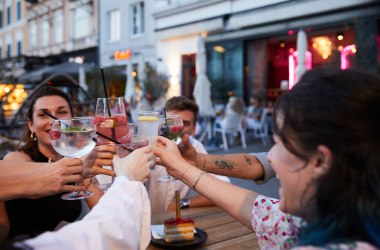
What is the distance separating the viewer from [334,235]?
97 centimetres

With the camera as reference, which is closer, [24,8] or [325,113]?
[325,113]

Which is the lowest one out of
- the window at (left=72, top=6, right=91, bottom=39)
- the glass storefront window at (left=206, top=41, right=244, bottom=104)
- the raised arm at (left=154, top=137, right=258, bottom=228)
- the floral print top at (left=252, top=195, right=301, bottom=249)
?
the floral print top at (left=252, top=195, right=301, bottom=249)

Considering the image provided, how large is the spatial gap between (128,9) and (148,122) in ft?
58.6

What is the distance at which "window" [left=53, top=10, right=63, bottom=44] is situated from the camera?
24578mm

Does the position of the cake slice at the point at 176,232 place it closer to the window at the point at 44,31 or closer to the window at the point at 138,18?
the window at the point at 138,18

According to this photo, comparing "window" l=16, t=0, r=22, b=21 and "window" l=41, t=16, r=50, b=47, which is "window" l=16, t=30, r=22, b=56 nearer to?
"window" l=16, t=0, r=22, b=21

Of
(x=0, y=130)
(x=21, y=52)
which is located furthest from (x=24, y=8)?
(x=0, y=130)

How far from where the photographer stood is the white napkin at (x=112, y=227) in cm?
101

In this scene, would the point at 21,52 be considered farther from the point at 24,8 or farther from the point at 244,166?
the point at 244,166

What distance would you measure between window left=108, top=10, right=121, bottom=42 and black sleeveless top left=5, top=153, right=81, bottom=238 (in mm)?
18136

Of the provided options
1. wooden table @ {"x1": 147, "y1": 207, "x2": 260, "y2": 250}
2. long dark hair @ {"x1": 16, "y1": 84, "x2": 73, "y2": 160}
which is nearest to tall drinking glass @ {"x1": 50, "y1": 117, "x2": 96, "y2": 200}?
wooden table @ {"x1": 147, "y1": 207, "x2": 260, "y2": 250}

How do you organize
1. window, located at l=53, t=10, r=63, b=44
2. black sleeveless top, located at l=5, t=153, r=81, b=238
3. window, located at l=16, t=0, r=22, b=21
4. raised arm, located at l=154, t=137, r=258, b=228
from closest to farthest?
raised arm, located at l=154, t=137, r=258, b=228
black sleeveless top, located at l=5, t=153, r=81, b=238
window, located at l=53, t=10, r=63, b=44
window, located at l=16, t=0, r=22, b=21

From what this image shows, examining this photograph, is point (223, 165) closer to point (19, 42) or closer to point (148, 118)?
point (148, 118)

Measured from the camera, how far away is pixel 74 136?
1736 mm
